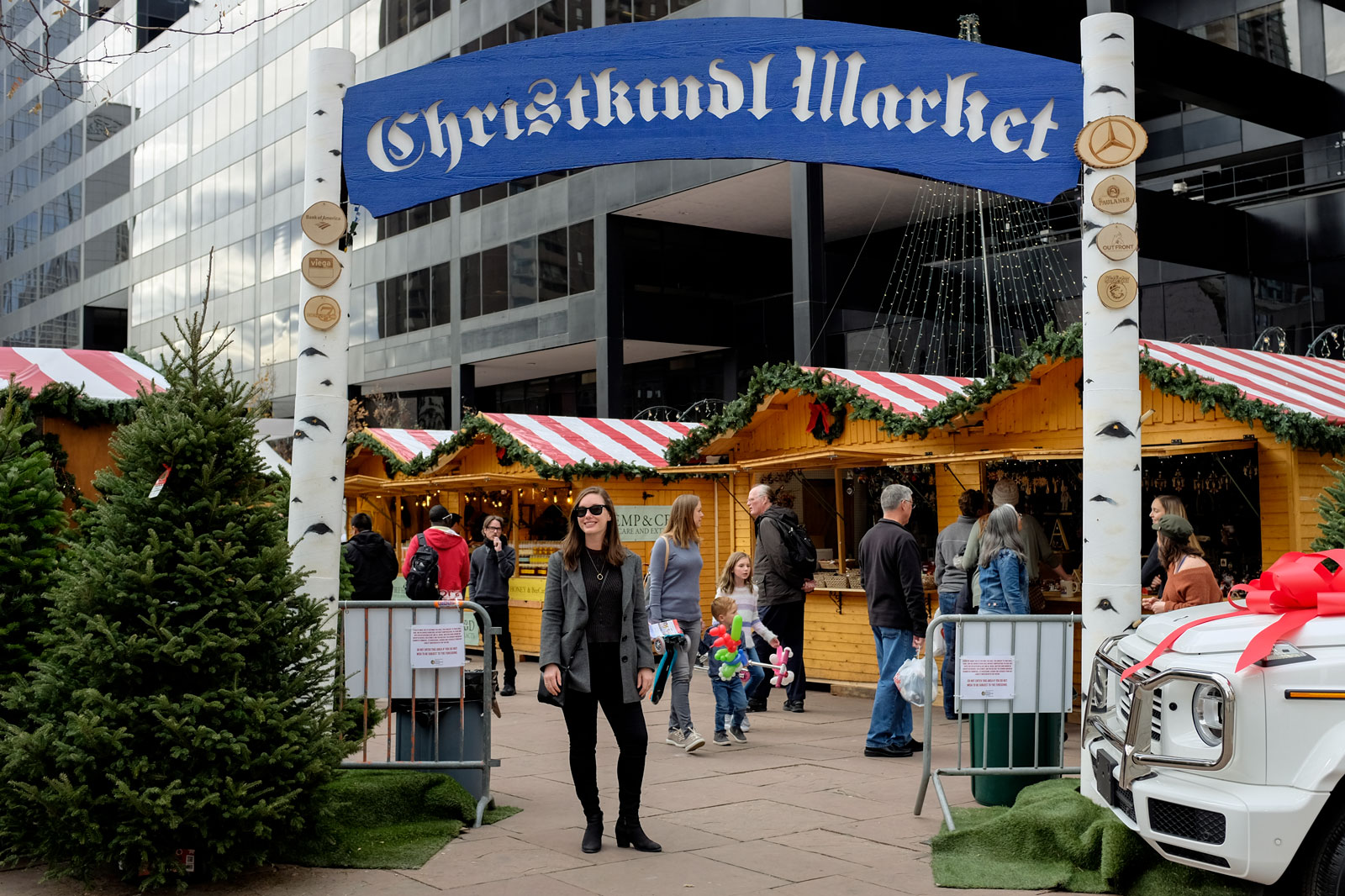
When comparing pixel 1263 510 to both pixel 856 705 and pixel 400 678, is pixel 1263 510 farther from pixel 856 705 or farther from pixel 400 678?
pixel 400 678

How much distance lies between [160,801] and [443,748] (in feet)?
7.04

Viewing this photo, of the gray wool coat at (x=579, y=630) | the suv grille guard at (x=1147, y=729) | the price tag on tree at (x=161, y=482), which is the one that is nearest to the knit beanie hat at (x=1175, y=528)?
the suv grille guard at (x=1147, y=729)

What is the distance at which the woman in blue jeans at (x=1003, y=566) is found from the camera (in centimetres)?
966

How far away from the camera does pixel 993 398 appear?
12.2 m

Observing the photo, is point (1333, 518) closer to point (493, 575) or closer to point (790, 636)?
point (790, 636)

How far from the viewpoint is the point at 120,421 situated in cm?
1092

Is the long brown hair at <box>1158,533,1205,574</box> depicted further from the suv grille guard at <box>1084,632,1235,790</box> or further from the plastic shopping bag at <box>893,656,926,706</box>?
the suv grille guard at <box>1084,632,1235,790</box>

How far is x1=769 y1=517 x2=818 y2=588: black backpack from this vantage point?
448 inches

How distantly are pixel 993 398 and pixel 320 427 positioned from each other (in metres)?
7.25

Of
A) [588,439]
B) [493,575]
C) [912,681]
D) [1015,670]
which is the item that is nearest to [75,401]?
[493,575]

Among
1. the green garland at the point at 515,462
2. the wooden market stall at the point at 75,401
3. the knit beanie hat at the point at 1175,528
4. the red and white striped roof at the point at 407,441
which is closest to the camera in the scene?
the knit beanie hat at the point at 1175,528

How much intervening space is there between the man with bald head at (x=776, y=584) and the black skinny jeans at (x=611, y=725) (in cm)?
486

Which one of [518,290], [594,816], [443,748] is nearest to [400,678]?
[443,748]

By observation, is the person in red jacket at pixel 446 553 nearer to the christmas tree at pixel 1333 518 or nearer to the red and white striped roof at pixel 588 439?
the red and white striped roof at pixel 588 439
